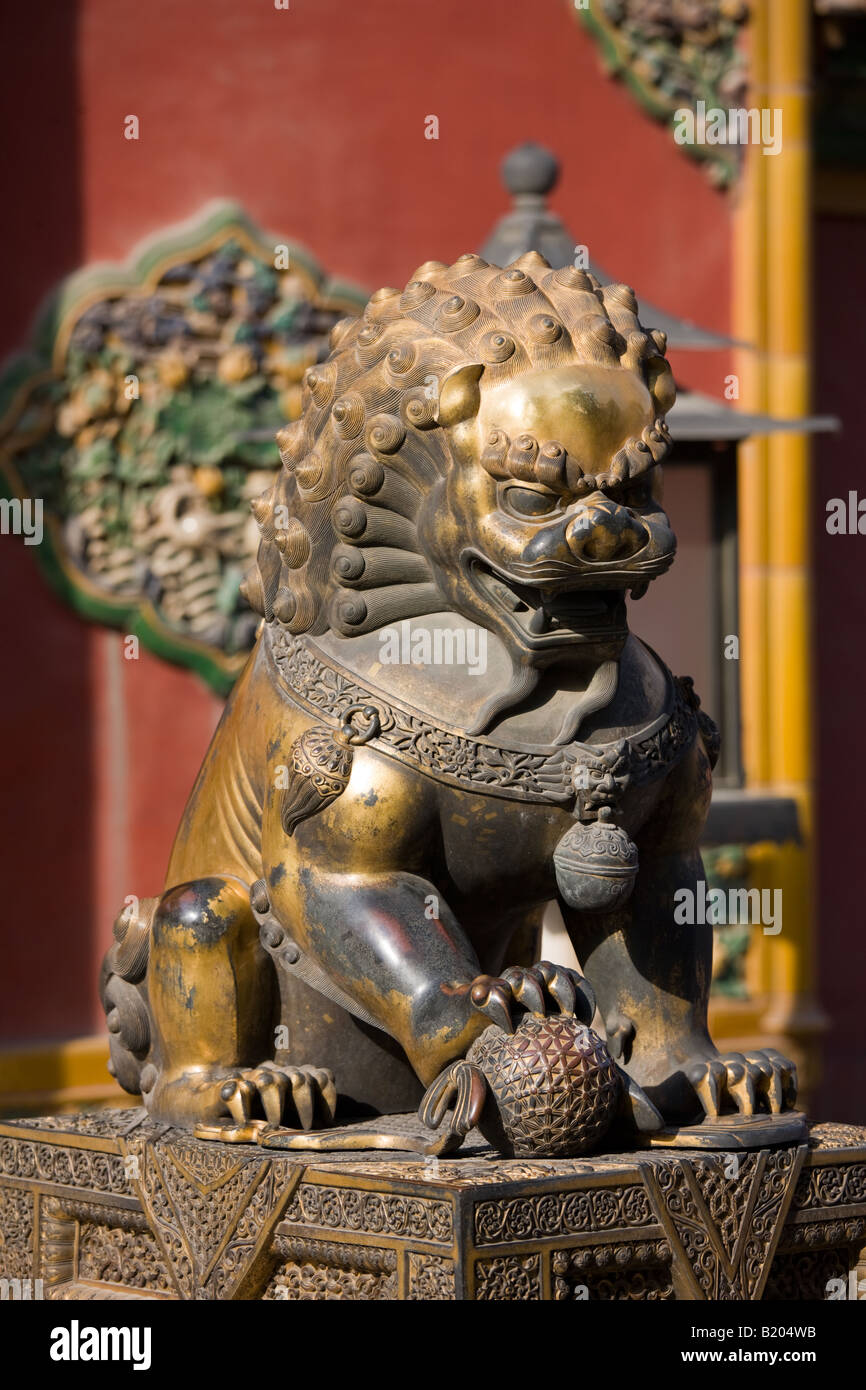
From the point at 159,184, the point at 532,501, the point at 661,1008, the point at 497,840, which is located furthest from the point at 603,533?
the point at 159,184

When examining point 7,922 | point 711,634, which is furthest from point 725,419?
point 7,922

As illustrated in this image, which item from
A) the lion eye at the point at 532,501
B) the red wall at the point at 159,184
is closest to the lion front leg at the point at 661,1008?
the lion eye at the point at 532,501

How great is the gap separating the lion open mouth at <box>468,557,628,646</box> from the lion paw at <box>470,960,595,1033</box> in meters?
0.40

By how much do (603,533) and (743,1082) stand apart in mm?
743

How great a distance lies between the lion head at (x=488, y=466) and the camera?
8.64 feet

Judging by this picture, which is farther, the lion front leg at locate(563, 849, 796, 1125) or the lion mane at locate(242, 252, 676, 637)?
the lion front leg at locate(563, 849, 796, 1125)

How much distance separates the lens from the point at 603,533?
2592 millimetres

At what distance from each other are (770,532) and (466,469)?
Answer: 164 inches

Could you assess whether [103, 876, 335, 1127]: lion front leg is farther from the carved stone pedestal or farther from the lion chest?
the lion chest

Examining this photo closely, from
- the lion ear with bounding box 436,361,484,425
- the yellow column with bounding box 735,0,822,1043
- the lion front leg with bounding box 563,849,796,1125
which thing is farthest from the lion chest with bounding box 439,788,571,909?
the yellow column with bounding box 735,0,822,1043

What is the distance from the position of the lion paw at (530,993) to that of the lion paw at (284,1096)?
291mm

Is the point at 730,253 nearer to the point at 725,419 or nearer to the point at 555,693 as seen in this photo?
the point at 725,419

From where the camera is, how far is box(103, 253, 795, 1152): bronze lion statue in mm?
2625

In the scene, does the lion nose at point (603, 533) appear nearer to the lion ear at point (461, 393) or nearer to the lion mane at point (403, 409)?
the lion mane at point (403, 409)
